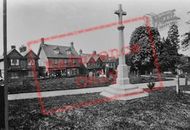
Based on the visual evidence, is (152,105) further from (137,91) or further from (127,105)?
(137,91)

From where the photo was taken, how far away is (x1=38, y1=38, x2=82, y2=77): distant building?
4153 cm

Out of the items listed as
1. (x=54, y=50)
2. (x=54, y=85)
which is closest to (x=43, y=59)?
(x=54, y=50)

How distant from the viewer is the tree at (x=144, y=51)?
3625cm

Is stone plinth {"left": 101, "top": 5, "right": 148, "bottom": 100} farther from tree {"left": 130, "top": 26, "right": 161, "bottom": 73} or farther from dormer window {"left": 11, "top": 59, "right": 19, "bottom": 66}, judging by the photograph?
dormer window {"left": 11, "top": 59, "right": 19, "bottom": 66}

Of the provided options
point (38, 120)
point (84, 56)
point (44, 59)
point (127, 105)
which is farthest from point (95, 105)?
point (84, 56)

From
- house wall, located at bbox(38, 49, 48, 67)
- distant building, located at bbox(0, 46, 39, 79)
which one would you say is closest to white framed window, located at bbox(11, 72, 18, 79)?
distant building, located at bbox(0, 46, 39, 79)

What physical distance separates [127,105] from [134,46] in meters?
30.9

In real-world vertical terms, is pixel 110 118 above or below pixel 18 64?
below

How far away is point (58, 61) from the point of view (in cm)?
4356

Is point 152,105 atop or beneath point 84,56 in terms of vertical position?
beneath

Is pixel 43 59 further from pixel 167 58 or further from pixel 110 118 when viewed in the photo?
pixel 110 118

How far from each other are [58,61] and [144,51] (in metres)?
19.4

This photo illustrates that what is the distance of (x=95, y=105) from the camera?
935 centimetres

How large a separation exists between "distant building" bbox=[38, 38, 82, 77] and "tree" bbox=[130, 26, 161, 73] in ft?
47.6
